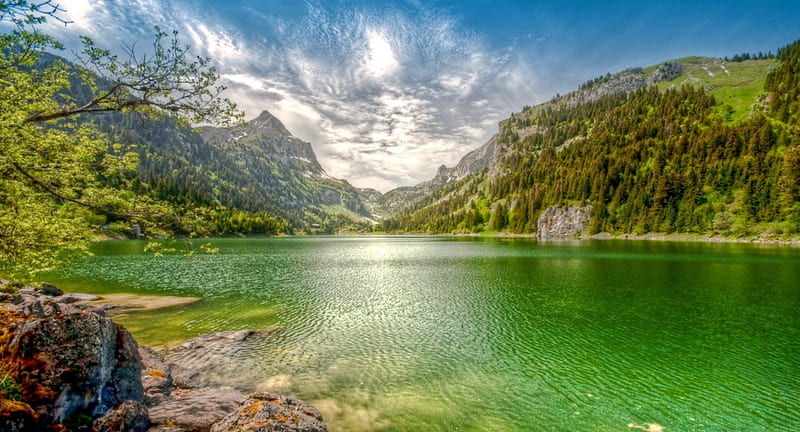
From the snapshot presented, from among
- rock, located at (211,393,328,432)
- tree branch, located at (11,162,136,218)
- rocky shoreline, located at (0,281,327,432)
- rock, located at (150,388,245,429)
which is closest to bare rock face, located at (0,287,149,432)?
rocky shoreline, located at (0,281,327,432)

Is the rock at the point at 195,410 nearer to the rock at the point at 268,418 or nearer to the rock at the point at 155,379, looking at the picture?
the rock at the point at 155,379

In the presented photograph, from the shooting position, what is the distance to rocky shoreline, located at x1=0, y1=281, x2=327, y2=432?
7.24 meters

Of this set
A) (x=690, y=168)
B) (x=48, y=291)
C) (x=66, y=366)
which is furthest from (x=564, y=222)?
(x=66, y=366)

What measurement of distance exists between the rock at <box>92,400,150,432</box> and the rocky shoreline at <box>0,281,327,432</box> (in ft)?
0.06

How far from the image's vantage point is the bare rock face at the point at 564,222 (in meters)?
150

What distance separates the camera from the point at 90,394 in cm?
823

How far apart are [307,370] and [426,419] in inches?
299

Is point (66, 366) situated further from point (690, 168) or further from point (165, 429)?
point (690, 168)

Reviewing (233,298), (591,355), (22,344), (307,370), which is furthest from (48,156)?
(591,355)

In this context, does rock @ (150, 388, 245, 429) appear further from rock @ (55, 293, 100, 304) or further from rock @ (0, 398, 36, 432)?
rock @ (55, 293, 100, 304)

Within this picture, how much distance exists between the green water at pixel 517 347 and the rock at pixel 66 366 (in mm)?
7148

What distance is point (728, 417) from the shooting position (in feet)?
40.5

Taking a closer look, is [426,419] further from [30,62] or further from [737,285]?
[737,285]

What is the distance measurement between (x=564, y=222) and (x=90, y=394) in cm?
17285
